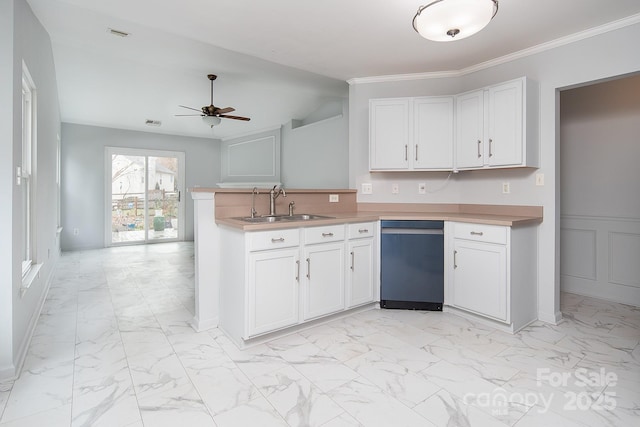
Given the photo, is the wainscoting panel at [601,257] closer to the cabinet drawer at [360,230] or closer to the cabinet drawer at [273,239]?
the cabinet drawer at [360,230]

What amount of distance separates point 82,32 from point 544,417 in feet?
14.8

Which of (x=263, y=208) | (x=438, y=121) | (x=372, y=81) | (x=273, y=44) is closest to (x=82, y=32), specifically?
(x=273, y=44)

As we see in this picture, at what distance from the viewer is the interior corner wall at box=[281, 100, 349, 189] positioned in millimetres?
5566

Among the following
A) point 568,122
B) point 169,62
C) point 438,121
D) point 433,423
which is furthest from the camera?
point 169,62

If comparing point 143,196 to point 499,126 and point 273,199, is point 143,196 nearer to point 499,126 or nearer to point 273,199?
point 273,199

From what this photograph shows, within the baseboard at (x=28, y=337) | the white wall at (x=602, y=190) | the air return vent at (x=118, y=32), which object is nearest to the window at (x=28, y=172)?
the baseboard at (x=28, y=337)

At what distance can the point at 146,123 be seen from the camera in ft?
21.8

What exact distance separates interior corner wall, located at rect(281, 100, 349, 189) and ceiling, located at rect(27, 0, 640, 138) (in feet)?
2.06

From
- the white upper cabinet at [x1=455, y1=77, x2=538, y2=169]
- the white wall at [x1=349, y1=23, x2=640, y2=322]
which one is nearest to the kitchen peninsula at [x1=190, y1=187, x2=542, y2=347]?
the white wall at [x1=349, y1=23, x2=640, y2=322]

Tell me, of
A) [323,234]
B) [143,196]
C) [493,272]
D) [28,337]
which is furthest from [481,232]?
[143,196]

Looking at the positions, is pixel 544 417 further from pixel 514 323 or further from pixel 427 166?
pixel 427 166

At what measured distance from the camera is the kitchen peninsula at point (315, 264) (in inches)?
94.7

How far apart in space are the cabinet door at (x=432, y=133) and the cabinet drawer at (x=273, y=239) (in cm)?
151

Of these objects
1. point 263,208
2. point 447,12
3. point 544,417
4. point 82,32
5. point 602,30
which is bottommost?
point 544,417
